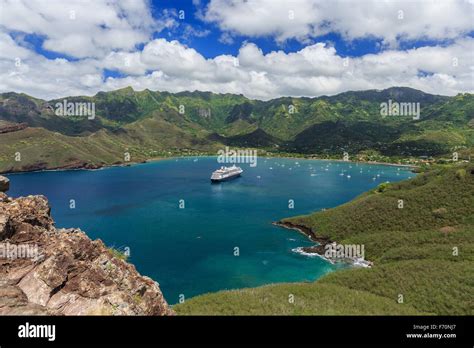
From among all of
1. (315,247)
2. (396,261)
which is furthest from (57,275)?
(315,247)

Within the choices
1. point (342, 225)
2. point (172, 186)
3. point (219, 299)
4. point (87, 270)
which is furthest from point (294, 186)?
point (87, 270)

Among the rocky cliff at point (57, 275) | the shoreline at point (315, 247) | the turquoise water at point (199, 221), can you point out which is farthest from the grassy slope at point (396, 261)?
the rocky cliff at point (57, 275)

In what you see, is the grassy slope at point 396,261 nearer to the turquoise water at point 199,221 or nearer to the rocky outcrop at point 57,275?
the turquoise water at point 199,221

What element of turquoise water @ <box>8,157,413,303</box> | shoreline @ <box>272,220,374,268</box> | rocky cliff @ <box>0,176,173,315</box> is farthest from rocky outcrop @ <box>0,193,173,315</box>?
shoreline @ <box>272,220,374,268</box>

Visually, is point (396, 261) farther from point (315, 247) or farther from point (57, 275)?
point (57, 275)

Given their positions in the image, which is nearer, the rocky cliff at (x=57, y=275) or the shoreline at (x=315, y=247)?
the rocky cliff at (x=57, y=275)

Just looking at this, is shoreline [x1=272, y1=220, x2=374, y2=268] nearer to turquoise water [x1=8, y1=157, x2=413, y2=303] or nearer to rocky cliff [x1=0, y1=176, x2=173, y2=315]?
turquoise water [x1=8, y1=157, x2=413, y2=303]
